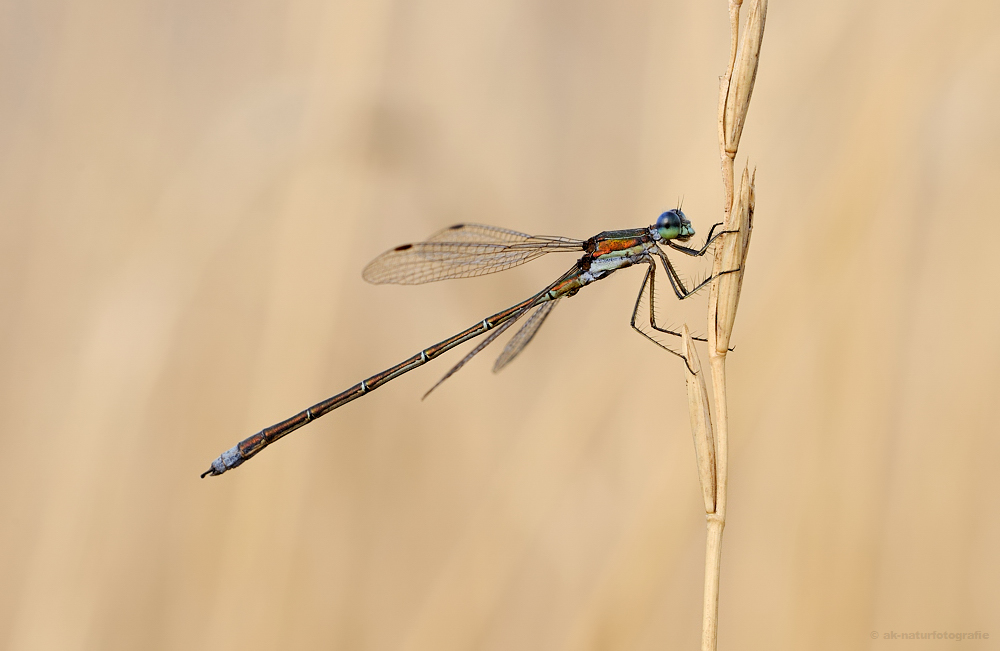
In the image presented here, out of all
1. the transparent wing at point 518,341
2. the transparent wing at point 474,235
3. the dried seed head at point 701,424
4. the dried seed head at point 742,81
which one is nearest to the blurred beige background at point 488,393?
the transparent wing at point 518,341

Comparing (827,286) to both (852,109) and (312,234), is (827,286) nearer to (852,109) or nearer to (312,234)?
(852,109)

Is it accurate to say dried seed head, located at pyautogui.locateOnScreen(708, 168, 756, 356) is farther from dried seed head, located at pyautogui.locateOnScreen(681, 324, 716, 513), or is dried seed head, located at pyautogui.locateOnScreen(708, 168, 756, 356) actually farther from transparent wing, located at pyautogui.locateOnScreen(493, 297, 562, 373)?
transparent wing, located at pyautogui.locateOnScreen(493, 297, 562, 373)

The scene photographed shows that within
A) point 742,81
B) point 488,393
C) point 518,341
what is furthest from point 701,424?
point 488,393

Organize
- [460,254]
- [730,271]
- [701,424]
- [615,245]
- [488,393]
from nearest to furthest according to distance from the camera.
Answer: [701,424] → [730,271] → [615,245] → [460,254] → [488,393]

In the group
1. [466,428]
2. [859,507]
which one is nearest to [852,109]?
[859,507]

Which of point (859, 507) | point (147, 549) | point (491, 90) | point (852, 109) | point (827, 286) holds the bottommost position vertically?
point (147, 549)

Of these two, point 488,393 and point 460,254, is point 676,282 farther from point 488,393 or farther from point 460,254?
point 488,393

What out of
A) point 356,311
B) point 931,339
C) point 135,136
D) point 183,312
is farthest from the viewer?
point 135,136
